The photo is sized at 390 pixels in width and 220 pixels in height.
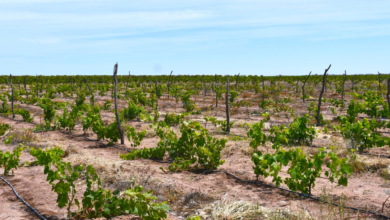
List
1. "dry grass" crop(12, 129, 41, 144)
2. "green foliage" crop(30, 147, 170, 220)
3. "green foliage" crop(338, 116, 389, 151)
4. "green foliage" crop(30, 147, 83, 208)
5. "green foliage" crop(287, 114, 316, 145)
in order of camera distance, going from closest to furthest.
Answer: "green foliage" crop(30, 147, 170, 220) → "green foliage" crop(30, 147, 83, 208) → "green foliage" crop(338, 116, 389, 151) → "green foliage" crop(287, 114, 316, 145) → "dry grass" crop(12, 129, 41, 144)

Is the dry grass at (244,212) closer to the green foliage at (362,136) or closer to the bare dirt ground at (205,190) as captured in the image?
the bare dirt ground at (205,190)

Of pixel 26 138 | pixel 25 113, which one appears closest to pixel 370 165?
pixel 26 138

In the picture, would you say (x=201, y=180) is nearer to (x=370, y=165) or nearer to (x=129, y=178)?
(x=129, y=178)

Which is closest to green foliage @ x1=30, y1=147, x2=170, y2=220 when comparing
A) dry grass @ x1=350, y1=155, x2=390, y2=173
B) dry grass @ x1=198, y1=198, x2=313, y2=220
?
dry grass @ x1=198, y1=198, x2=313, y2=220

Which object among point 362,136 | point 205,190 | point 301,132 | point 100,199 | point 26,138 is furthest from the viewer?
point 26,138

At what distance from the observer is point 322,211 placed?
159 inches

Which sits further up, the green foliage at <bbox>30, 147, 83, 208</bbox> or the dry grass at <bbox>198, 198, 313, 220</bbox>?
the green foliage at <bbox>30, 147, 83, 208</bbox>

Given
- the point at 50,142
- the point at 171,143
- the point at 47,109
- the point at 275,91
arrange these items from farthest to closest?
the point at 275,91, the point at 47,109, the point at 50,142, the point at 171,143

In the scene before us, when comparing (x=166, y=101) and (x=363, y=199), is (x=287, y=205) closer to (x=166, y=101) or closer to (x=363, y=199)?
(x=363, y=199)

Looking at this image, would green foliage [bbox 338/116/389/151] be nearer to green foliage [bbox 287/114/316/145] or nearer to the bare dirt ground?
the bare dirt ground

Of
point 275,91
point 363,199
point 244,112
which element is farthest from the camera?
point 275,91

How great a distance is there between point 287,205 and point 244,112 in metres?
10.2

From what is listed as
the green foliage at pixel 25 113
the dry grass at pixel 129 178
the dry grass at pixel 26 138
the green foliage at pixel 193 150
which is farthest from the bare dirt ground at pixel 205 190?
the green foliage at pixel 25 113

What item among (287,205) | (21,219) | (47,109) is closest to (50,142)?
(47,109)
